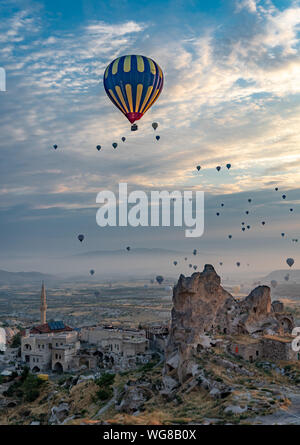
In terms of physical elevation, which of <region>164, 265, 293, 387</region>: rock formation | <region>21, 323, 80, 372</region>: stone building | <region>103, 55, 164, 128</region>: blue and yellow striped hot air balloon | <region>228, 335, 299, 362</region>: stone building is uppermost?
<region>103, 55, 164, 128</region>: blue and yellow striped hot air balloon

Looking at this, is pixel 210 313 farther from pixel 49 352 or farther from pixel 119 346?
pixel 49 352

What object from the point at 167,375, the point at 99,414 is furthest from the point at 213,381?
the point at 99,414

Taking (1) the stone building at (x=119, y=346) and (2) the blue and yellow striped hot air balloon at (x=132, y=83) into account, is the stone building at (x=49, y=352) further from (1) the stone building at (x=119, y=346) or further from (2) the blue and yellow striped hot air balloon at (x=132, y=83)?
(2) the blue and yellow striped hot air balloon at (x=132, y=83)

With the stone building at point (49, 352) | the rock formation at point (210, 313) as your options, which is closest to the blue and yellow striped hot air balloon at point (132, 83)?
the rock formation at point (210, 313)

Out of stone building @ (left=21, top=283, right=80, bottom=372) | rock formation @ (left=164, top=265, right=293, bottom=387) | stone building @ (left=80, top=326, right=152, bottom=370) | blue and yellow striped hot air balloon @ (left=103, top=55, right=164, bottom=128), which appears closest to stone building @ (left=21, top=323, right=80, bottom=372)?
stone building @ (left=21, top=283, right=80, bottom=372)

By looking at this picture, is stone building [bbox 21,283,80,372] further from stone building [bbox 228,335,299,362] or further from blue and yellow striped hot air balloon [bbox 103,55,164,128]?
blue and yellow striped hot air balloon [bbox 103,55,164,128]

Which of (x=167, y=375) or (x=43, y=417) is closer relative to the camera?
(x=167, y=375)
